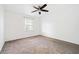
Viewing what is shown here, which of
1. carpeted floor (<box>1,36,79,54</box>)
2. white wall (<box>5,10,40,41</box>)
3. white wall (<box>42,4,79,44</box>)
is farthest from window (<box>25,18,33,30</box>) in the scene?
carpeted floor (<box>1,36,79,54</box>)

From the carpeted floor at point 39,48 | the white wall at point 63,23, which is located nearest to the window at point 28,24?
the white wall at point 63,23

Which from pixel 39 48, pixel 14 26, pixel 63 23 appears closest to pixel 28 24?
pixel 14 26

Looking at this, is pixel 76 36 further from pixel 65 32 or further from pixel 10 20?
pixel 10 20

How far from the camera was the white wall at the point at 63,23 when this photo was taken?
396cm

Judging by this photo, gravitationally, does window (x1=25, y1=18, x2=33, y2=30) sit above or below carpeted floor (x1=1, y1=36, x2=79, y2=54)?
above

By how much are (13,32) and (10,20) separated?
0.77 meters

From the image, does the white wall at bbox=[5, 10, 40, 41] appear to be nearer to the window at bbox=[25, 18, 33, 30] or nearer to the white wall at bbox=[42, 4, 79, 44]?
the window at bbox=[25, 18, 33, 30]

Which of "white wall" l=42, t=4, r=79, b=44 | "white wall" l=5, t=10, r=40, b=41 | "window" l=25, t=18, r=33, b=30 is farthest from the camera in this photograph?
"window" l=25, t=18, r=33, b=30

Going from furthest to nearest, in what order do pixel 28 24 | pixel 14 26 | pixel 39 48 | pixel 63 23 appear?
pixel 28 24, pixel 14 26, pixel 63 23, pixel 39 48

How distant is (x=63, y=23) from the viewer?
4684mm

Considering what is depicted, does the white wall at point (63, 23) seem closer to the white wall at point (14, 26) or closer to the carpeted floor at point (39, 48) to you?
the carpeted floor at point (39, 48)

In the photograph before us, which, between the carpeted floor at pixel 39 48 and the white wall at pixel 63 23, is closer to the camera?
the carpeted floor at pixel 39 48

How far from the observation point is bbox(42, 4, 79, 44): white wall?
13.0ft

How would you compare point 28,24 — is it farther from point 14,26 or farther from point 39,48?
point 39,48
